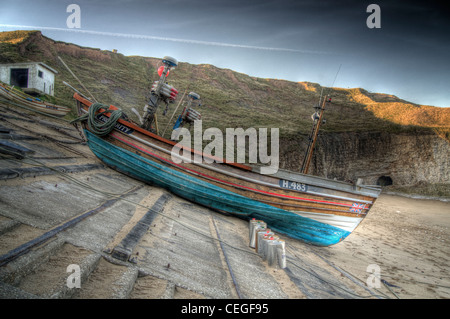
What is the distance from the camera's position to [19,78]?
19.1m

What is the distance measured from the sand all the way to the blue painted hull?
1106mm

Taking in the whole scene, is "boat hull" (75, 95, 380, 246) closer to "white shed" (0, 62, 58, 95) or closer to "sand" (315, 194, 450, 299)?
"sand" (315, 194, 450, 299)

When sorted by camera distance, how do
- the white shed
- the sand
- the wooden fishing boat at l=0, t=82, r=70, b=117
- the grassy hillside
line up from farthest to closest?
the grassy hillside → the white shed → the wooden fishing boat at l=0, t=82, r=70, b=117 → the sand

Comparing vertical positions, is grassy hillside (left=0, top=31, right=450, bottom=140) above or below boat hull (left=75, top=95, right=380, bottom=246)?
above

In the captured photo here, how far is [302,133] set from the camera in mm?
27344

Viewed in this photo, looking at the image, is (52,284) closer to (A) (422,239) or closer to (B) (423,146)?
(A) (422,239)

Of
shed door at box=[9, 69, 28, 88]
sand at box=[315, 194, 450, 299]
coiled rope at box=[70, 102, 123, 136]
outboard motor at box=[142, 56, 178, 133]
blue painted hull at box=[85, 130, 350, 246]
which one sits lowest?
sand at box=[315, 194, 450, 299]

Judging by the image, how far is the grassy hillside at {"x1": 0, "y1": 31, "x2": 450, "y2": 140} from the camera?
28.4 m

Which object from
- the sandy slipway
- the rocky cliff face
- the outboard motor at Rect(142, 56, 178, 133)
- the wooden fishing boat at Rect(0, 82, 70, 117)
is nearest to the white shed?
the wooden fishing boat at Rect(0, 82, 70, 117)

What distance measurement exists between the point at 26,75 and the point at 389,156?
121 feet

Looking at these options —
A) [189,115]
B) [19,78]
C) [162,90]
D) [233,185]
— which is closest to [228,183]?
[233,185]

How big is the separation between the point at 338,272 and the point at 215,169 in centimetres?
410

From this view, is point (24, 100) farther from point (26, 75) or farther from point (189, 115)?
point (189, 115)

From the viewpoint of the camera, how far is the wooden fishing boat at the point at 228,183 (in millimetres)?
7199
